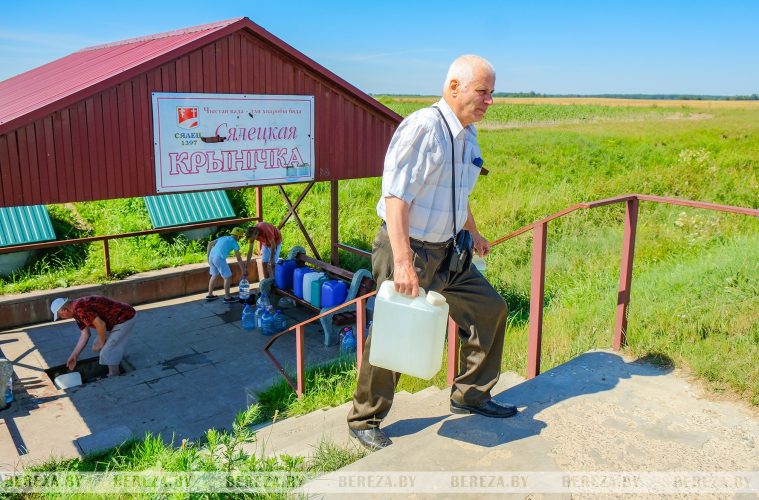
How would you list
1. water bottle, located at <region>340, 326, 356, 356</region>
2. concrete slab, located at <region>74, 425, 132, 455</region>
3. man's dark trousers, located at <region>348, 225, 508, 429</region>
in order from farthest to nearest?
water bottle, located at <region>340, 326, 356, 356</region> < concrete slab, located at <region>74, 425, 132, 455</region> < man's dark trousers, located at <region>348, 225, 508, 429</region>

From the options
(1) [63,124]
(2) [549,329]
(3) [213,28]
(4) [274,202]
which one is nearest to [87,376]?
(1) [63,124]

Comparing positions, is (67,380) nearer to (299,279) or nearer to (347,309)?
(299,279)

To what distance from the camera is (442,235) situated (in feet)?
10.3

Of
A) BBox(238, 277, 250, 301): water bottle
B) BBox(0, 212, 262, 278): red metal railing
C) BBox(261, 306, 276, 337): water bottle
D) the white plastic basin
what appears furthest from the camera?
BBox(238, 277, 250, 301): water bottle

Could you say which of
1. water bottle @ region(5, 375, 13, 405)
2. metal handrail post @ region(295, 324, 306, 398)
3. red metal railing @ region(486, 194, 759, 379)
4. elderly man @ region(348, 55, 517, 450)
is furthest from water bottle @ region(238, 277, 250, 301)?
elderly man @ region(348, 55, 517, 450)

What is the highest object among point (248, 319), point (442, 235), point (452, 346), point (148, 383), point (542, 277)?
point (442, 235)

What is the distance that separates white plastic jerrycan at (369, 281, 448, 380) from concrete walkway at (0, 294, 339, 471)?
3833mm

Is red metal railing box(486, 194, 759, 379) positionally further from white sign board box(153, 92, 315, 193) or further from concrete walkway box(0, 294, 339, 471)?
white sign board box(153, 92, 315, 193)

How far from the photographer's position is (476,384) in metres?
3.52

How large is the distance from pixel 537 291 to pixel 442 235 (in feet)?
4.03

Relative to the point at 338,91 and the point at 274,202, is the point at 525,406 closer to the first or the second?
the point at 338,91

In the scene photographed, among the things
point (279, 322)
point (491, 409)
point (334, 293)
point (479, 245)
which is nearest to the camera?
point (491, 409)

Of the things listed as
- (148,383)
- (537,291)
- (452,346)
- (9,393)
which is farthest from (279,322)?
(537,291)

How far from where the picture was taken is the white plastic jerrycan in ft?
9.95
